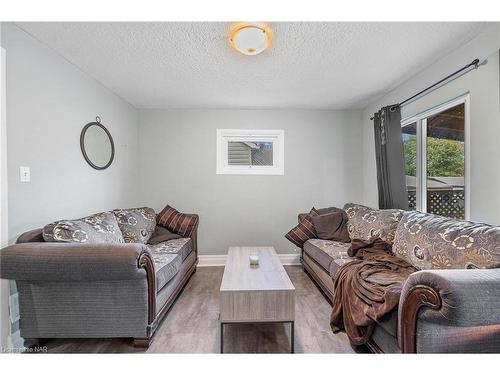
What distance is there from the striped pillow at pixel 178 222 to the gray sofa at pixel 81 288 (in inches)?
54.1

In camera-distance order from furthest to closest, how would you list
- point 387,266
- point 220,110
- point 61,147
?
point 220,110, point 61,147, point 387,266

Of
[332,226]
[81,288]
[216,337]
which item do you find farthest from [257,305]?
[332,226]

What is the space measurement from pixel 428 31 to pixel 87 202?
11.2 ft

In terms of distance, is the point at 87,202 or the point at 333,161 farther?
the point at 333,161

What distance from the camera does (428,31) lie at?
182cm

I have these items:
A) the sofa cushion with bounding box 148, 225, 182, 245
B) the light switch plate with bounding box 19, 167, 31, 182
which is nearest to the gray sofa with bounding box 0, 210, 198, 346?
the light switch plate with bounding box 19, 167, 31, 182

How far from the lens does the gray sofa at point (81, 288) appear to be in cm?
156

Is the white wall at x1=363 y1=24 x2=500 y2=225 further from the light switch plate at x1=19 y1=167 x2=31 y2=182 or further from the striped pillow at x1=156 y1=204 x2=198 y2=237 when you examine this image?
the light switch plate at x1=19 y1=167 x2=31 y2=182

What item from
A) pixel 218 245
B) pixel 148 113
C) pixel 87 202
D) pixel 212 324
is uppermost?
pixel 148 113

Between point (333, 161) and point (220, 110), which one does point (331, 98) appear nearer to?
point (333, 161)

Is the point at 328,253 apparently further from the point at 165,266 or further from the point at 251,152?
the point at 251,152
